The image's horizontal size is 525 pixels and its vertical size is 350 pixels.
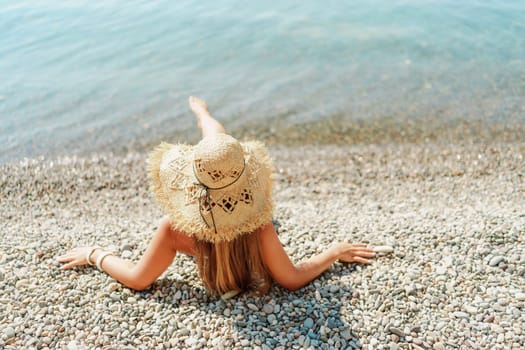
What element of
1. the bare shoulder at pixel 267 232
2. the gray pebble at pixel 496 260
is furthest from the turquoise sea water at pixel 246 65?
the bare shoulder at pixel 267 232

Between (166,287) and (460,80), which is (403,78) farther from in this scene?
(166,287)

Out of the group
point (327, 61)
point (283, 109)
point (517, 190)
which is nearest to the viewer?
point (517, 190)

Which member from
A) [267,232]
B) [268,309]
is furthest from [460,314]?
[267,232]

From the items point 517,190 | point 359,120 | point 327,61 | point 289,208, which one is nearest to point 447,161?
point 517,190

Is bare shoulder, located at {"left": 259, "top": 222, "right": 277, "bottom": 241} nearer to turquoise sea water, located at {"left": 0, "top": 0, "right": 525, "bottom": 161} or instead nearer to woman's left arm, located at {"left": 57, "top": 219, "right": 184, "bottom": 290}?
woman's left arm, located at {"left": 57, "top": 219, "right": 184, "bottom": 290}

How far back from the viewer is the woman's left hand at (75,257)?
4039 mm

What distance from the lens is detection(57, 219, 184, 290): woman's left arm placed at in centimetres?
339

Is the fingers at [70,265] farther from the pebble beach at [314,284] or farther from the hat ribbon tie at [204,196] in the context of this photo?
the hat ribbon tie at [204,196]

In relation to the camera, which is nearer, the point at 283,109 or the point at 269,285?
the point at 269,285

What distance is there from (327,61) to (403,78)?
193 centimetres

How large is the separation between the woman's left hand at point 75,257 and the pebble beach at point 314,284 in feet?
0.35

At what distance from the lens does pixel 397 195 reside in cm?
625

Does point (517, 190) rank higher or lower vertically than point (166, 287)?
lower

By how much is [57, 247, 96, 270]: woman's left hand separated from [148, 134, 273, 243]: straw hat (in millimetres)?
1340
